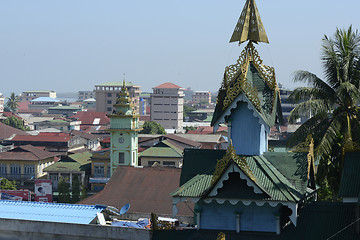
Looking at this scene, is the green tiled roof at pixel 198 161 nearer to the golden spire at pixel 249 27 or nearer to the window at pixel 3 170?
the golden spire at pixel 249 27

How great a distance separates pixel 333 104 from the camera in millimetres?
24266

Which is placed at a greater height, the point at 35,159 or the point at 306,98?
the point at 306,98

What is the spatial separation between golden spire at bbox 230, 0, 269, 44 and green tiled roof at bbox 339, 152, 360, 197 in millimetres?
4022

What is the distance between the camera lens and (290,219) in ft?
50.7

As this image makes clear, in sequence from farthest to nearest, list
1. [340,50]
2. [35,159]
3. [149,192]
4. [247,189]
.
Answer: [35,159] → [149,192] → [340,50] → [247,189]

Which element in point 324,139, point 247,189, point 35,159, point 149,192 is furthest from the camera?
point 35,159

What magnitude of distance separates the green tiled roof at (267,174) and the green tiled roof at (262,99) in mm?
1052

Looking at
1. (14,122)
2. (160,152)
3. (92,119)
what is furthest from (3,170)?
(92,119)

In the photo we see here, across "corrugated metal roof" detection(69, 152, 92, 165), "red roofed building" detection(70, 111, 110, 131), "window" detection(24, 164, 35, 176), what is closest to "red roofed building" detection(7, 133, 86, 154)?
"corrugated metal roof" detection(69, 152, 92, 165)

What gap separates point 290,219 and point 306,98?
441 inches

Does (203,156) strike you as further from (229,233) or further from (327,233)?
(327,233)

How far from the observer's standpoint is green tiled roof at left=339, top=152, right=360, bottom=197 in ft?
53.2

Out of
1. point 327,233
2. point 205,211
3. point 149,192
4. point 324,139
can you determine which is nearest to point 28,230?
point 205,211

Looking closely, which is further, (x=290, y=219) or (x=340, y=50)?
(x=340, y=50)
